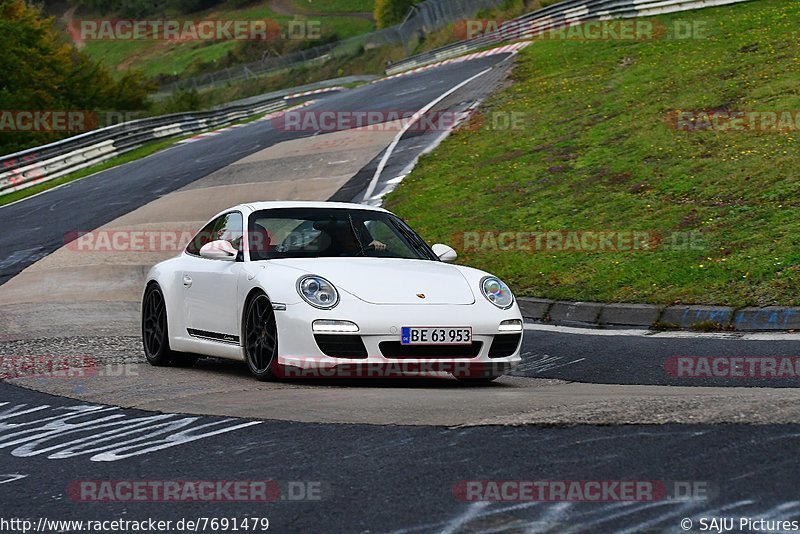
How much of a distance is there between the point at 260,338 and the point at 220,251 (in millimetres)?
898

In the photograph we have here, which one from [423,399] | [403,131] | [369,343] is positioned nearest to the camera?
[423,399]

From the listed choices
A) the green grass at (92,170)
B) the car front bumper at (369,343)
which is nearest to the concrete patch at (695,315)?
the car front bumper at (369,343)

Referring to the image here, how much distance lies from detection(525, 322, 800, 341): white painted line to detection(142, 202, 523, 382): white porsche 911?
254 cm

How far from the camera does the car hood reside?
27.3 feet

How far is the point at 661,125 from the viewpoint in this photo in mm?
20000

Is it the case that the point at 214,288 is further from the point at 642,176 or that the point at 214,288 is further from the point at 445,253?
the point at 642,176

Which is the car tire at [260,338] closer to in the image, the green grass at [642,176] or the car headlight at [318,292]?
the car headlight at [318,292]

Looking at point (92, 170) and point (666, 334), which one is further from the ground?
Answer: point (92, 170)

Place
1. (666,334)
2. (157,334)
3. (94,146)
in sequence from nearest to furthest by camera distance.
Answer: (157,334) → (666,334) → (94,146)

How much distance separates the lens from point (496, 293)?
874cm

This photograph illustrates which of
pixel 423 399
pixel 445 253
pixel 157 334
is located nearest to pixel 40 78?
pixel 157 334

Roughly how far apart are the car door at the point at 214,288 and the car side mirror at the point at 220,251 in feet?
0.19

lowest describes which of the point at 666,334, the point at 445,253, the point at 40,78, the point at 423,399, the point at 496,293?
the point at 666,334

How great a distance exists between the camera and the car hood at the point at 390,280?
834cm
